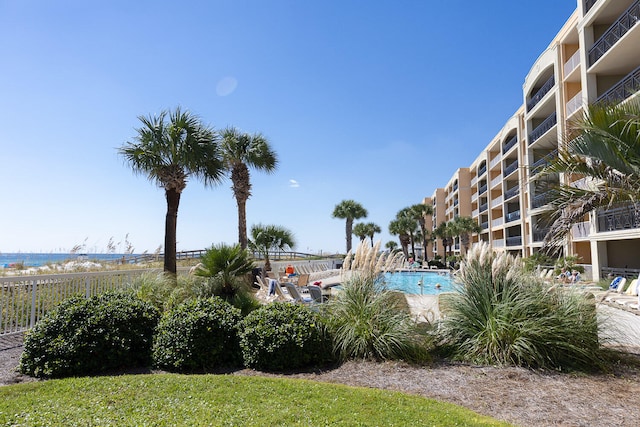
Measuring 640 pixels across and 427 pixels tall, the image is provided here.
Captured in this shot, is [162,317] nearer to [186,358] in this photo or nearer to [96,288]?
[186,358]

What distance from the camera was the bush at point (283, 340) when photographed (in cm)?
532

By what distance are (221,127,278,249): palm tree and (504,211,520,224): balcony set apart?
24338 mm

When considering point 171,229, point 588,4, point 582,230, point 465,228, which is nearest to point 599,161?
point 171,229

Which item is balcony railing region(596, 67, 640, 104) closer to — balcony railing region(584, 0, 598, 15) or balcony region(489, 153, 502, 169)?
balcony railing region(584, 0, 598, 15)

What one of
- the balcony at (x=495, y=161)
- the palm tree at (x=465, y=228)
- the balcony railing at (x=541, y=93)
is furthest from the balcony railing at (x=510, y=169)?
the palm tree at (x=465, y=228)

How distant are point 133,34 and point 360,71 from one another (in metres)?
7.45

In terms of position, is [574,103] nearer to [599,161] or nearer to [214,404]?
[599,161]

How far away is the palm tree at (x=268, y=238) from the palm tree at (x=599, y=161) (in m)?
18.4

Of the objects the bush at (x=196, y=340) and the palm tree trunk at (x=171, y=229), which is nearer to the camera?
the bush at (x=196, y=340)

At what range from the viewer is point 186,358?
5328 mm

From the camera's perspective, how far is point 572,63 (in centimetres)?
2180

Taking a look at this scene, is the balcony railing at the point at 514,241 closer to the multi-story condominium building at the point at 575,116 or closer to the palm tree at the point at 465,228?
the multi-story condominium building at the point at 575,116

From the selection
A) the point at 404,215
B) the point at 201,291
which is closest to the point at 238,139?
the point at 201,291

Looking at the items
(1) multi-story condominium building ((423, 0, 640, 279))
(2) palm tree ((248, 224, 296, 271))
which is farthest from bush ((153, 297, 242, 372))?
(2) palm tree ((248, 224, 296, 271))
